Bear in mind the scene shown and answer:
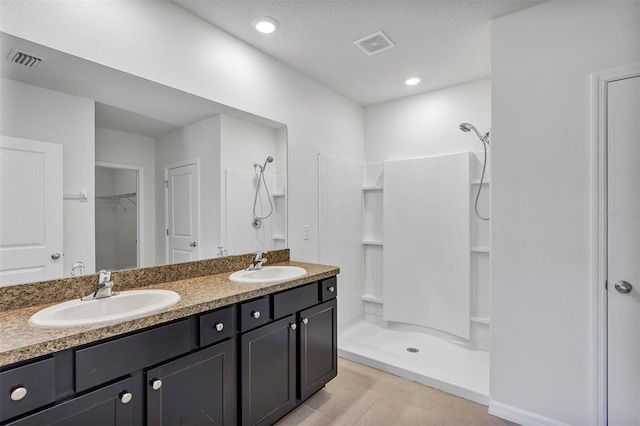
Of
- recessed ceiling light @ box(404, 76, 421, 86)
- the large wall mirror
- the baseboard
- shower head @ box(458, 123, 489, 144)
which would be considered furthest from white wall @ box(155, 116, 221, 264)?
the baseboard

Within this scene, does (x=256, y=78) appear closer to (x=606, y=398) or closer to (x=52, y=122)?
(x=52, y=122)

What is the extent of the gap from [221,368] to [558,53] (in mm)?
2531

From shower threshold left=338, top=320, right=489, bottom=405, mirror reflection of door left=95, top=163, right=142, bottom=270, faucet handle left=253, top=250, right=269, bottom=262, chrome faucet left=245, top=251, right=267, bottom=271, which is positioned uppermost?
mirror reflection of door left=95, top=163, right=142, bottom=270

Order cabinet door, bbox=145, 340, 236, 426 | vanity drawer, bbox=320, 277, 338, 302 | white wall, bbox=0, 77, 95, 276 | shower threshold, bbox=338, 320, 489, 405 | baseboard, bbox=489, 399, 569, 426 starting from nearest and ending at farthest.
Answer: cabinet door, bbox=145, 340, 236, 426, white wall, bbox=0, 77, 95, 276, baseboard, bbox=489, 399, 569, 426, vanity drawer, bbox=320, 277, 338, 302, shower threshold, bbox=338, 320, 489, 405

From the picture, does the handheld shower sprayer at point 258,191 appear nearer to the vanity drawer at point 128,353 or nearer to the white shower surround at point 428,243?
the vanity drawer at point 128,353

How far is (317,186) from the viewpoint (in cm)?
293

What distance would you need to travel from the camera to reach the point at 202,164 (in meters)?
2.09

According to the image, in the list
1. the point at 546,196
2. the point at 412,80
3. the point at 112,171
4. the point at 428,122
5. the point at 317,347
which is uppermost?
the point at 412,80

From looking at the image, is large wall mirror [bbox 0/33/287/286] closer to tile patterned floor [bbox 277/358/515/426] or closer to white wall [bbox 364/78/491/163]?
tile patterned floor [bbox 277/358/515/426]

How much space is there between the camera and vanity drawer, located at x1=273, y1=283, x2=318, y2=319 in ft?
6.01

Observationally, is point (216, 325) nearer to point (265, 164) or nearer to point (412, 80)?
point (265, 164)

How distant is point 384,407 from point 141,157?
2.22 m

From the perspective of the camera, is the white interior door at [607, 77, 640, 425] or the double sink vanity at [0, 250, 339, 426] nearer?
the double sink vanity at [0, 250, 339, 426]

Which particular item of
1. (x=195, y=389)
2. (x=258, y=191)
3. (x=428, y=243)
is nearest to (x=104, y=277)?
(x=195, y=389)
